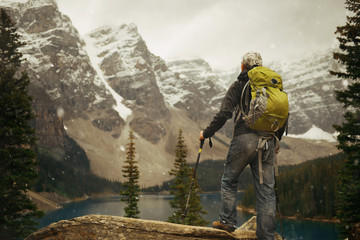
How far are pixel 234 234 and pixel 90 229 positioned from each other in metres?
2.91

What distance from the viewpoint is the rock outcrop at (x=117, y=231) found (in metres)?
5.49

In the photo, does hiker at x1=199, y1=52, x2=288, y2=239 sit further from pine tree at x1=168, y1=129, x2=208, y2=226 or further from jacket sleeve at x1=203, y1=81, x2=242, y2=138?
pine tree at x1=168, y1=129, x2=208, y2=226

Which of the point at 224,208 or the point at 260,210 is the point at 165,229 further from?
the point at 260,210

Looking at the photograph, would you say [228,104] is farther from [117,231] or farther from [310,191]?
[310,191]

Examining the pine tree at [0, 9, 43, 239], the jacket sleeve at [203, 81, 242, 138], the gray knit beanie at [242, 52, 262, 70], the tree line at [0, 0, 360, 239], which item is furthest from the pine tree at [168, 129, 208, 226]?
the jacket sleeve at [203, 81, 242, 138]

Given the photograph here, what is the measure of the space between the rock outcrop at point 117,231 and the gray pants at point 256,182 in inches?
24.1

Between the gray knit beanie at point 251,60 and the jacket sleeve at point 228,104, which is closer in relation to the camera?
the jacket sleeve at point 228,104

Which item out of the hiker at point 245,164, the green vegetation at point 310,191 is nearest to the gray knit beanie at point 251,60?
the hiker at point 245,164

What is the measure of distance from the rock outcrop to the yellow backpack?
2304mm

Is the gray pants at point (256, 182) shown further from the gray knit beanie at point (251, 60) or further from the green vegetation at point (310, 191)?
the green vegetation at point (310, 191)

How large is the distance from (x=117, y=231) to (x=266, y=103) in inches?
144

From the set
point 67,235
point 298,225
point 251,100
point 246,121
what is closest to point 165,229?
point 67,235

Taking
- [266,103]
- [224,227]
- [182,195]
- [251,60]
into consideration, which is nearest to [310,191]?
[182,195]

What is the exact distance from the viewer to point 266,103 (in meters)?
5.76
